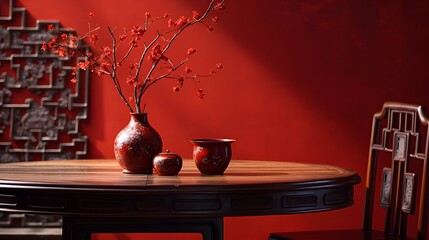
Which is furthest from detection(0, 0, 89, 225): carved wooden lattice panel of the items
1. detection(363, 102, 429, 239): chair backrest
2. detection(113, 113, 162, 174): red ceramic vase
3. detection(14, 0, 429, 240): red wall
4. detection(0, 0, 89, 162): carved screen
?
detection(363, 102, 429, 239): chair backrest

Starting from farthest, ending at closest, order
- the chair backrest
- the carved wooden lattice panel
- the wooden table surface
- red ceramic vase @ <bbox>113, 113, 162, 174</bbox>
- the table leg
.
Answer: the carved wooden lattice panel < the chair backrest < red ceramic vase @ <bbox>113, 113, 162, 174</bbox> < the table leg < the wooden table surface

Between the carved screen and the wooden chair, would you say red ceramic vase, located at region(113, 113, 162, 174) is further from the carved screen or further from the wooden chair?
the carved screen

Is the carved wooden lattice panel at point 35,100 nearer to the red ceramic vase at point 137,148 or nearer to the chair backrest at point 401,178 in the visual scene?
the red ceramic vase at point 137,148

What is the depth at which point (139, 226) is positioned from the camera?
2480 mm

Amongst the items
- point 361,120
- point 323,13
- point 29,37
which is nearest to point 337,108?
point 361,120

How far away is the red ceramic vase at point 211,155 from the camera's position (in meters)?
2.56

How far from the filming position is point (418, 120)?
295 centimetres

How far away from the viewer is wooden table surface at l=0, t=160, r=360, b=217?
86.7 inches

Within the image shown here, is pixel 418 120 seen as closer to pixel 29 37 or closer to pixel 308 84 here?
pixel 308 84

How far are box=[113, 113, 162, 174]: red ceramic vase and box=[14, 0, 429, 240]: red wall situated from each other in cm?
155

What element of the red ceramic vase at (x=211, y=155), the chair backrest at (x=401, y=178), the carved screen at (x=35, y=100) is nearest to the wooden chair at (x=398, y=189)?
the chair backrest at (x=401, y=178)

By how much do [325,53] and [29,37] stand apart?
162cm

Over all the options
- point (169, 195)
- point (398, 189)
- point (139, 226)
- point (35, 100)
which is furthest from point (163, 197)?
point (35, 100)

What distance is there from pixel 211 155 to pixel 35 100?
1.89 meters
